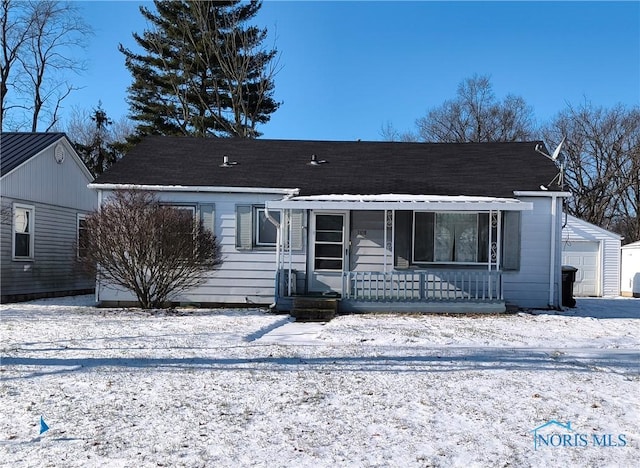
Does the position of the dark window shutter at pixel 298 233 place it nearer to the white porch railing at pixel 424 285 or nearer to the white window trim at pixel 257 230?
the white window trim at pixel 257 230

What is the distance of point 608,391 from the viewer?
5512mm

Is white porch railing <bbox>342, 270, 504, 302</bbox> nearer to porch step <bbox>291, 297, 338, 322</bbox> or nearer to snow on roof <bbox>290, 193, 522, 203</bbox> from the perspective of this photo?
porch step <bbox>291, 297, 338, 322</bbox>

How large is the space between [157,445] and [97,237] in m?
7.89

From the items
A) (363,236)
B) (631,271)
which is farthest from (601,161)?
(363,236)

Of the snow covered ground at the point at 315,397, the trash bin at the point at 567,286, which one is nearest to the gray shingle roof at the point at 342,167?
the trash bin at the point at 567,286

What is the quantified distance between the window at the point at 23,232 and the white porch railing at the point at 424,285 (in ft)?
29.3

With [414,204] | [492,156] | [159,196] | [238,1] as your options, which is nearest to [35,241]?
[159,196]

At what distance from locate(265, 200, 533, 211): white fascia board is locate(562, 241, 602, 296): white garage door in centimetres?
Answer: 1063

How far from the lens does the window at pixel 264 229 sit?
12992 millimetres

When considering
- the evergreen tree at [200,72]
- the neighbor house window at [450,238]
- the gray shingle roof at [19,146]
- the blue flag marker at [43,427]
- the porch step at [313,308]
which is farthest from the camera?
the evergreen tree at [200,72]

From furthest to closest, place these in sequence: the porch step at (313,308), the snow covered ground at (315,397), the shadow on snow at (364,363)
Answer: the porch step at (313,308) → the shadow on snow at (364,363) → the snow covered ground at (315,397)

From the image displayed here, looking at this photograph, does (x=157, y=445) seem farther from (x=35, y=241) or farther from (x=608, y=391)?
(x=35, y=241)

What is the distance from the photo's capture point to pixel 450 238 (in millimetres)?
12531

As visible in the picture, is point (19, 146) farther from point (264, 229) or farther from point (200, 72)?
point (200, 72)
